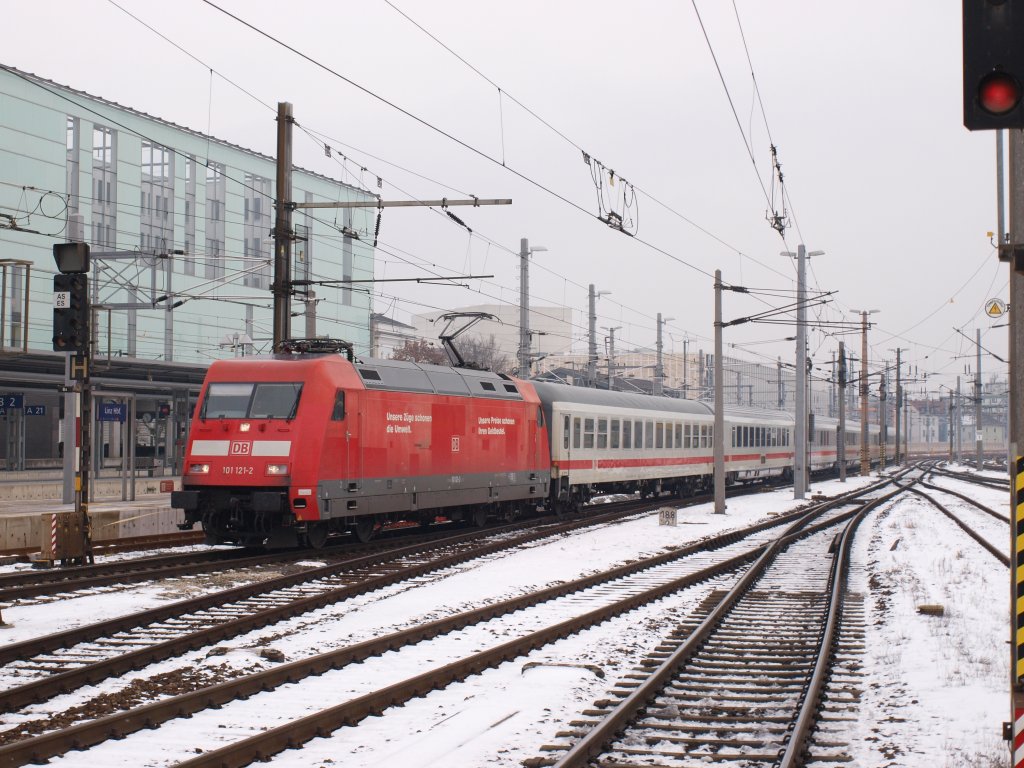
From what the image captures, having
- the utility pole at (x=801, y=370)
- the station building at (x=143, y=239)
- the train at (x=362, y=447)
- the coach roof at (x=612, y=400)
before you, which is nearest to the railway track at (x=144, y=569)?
the train at (x=362, y=447)

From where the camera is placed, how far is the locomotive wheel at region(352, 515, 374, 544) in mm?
19672

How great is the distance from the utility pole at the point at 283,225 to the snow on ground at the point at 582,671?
6.18 m

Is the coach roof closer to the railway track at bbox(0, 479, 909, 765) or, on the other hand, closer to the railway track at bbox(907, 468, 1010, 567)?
the railway track at bbox(907, 468, 1010, 567)

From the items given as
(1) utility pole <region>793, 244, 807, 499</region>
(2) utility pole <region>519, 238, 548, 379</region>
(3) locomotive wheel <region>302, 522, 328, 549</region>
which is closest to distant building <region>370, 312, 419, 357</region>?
(2) utility pole <region>519, 238, 548, 379</region>

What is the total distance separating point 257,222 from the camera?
5366cm

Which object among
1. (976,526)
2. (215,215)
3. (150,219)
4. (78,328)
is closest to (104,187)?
(150,219)

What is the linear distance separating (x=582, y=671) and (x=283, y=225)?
44.3 ft

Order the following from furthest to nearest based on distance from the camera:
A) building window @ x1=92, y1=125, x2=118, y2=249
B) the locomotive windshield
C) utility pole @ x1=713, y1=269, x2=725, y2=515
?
building window @ x1=92, y1=125, x2=118, y2=249, utility pole @ x1=713, y1=269, x2=725, y2=515, the locomotive windshield

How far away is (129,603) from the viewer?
12906 mm

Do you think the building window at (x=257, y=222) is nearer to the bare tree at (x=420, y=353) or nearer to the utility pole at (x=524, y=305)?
the utility pole at (x=524, y=305)

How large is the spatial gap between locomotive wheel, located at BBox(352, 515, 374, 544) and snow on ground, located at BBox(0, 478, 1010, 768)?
99.5 inches

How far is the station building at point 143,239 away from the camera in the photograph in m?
38.4

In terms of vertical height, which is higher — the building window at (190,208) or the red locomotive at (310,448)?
the building window at (190,208)

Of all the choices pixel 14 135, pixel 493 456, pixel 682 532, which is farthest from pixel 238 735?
pixel 14 135
